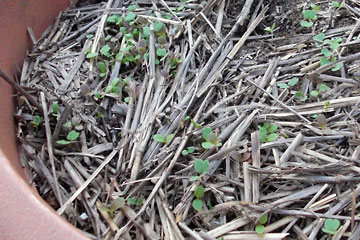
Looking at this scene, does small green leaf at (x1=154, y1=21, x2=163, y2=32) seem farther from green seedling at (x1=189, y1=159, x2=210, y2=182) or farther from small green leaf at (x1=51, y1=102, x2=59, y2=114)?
green seedling at (x1=189, y1=159, x2=210, y2=182)

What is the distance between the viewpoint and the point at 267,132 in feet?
3.68

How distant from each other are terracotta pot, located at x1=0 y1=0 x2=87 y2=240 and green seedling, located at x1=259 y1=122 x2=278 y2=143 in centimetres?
53

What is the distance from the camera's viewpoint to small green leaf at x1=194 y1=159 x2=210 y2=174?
1034mm

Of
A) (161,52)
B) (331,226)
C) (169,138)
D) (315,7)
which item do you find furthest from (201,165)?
(315,7)

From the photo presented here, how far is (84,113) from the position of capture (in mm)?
1212

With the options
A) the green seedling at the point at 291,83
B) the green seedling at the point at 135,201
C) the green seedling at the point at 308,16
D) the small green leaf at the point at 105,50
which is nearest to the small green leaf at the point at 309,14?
the green seedling at the point at 308,16

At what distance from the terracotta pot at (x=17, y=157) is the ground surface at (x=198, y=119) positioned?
46 mm

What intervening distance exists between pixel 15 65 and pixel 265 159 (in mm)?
776

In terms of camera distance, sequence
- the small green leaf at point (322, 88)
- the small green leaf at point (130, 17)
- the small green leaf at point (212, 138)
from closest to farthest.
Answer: the small green leaf at point (212, 138)
the small green leaf at point (322, 88)
the small green leaf at point (130, 17)

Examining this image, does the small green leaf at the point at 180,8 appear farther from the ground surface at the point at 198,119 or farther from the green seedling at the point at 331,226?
the green seedling at the point at 331,226

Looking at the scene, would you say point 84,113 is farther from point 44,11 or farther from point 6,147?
point 44,11

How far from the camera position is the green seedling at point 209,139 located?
1075 mm

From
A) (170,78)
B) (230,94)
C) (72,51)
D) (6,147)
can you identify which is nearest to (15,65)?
(72,51)

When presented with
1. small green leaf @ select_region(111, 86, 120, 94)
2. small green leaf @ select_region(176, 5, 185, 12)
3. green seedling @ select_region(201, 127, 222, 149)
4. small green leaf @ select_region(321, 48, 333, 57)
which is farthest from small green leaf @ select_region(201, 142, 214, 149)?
small green leaf @ select_region(176, 5, 185, 12)
